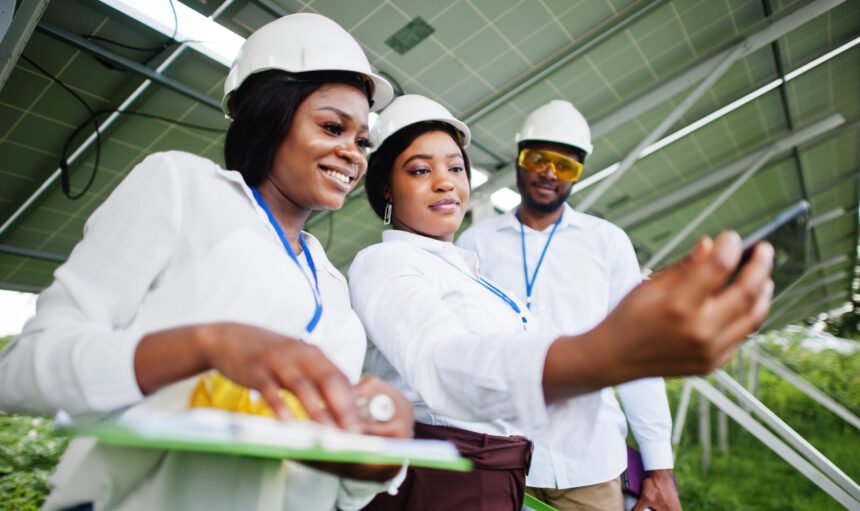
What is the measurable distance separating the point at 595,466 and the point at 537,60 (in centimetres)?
359

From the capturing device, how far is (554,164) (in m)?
3.03

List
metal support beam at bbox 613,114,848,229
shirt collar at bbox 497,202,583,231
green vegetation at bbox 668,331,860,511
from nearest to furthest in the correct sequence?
shirt collar at bbox 497,202,583,231, metal support beam at bbox 613,114,848,229, green vegetation at bbox 668,331,860,511

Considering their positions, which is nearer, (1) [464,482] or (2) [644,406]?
(1) [464,482]

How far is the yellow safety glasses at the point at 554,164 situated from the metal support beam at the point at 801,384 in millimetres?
9650

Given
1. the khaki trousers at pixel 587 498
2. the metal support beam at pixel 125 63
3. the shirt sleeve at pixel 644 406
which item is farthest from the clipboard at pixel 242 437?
the metal support beam at pixel 125 63

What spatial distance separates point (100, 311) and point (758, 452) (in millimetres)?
15183

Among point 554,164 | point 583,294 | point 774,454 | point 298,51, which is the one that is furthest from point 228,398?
point 774,454

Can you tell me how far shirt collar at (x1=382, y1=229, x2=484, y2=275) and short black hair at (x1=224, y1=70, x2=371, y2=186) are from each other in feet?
1.63

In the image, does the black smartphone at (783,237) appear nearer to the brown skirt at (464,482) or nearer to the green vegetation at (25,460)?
the brown skirt at (464,482)

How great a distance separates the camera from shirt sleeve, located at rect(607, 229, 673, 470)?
240 centimetres

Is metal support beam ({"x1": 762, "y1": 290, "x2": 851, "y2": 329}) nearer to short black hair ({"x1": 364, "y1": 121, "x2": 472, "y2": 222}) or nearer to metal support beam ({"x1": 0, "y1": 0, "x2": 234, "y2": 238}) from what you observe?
metal support beam ({"x1": 0, "y1": 0, "x2": 234, "y2": 238})

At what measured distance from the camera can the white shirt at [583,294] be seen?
2209 millimetres

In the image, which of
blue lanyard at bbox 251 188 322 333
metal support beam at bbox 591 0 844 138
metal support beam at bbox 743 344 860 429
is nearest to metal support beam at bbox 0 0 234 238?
blue lanyard at bbox 251 188 322 333

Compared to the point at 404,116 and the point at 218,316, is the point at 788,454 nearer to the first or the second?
the point at 404,116
